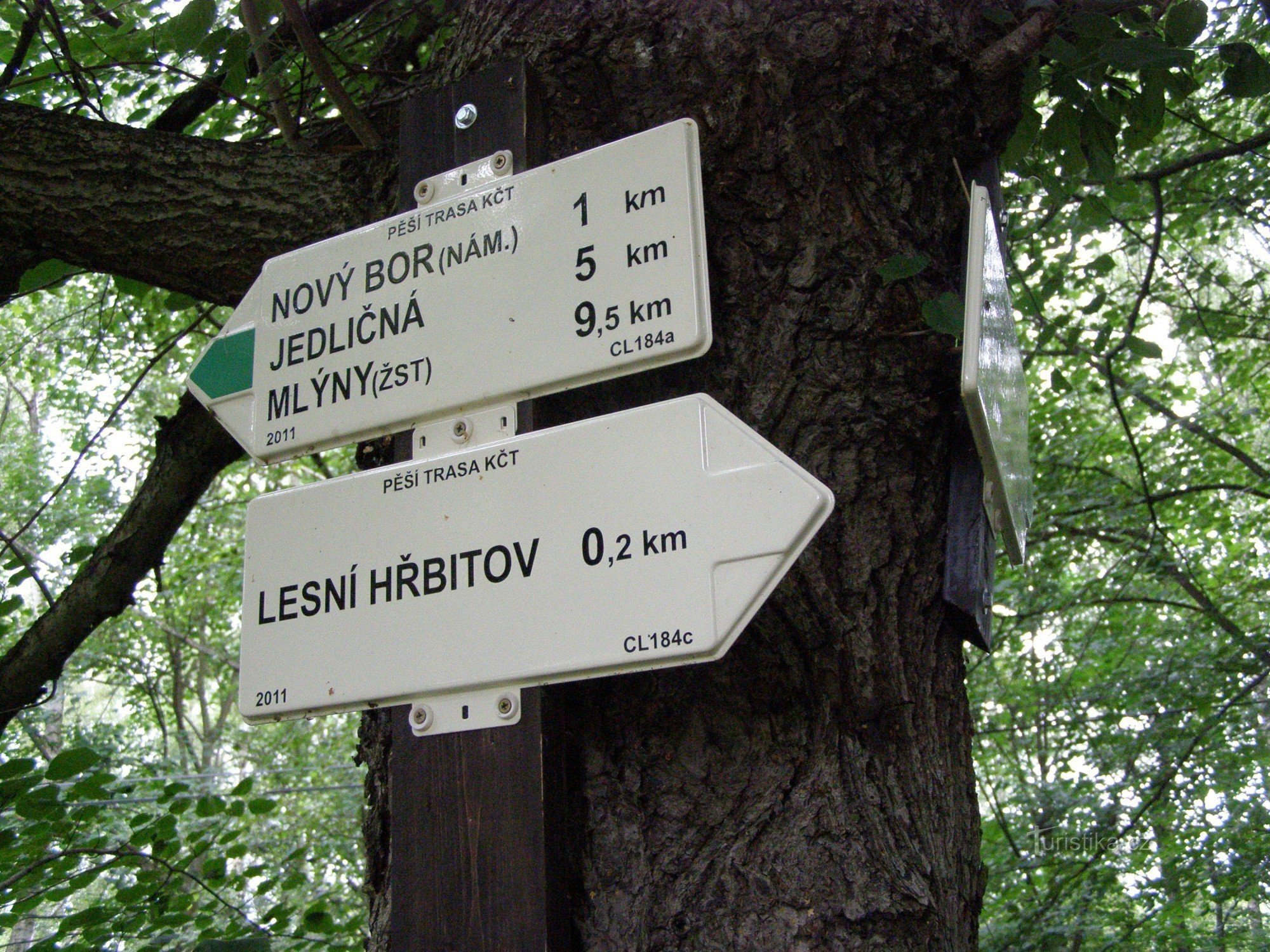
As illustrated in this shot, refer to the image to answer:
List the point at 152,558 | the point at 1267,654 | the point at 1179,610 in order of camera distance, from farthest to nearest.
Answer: the point at 1179,610, the point at 1267,654, the point at 152,558

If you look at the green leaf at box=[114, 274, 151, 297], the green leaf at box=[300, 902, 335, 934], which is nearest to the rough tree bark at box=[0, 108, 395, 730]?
the green leaf at box=[114, 274, 151, 297]

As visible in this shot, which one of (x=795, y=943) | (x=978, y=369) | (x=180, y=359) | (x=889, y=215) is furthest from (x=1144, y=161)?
(x=180, y=359)

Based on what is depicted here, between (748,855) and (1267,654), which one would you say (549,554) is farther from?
(1267,654)

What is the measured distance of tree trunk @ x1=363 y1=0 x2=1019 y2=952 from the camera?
1.16m

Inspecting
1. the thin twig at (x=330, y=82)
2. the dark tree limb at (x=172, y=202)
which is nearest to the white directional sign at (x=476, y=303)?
the dark tree limb at (x=172, y=202)

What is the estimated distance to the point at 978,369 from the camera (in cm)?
116

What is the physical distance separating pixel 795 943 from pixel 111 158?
5.45ft

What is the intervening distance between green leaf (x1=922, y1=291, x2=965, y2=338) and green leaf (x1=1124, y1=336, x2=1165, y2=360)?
2.06m

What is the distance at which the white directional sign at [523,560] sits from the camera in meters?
1.09

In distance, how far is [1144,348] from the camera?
313 centimetres

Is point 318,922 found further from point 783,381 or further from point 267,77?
point 783,381

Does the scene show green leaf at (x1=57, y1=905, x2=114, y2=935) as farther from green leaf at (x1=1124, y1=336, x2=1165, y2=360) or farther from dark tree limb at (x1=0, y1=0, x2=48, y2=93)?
green leaf at (x1=1124, y1=336, x2=1165, y2=360)

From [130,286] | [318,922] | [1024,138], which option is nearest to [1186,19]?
[1024,138]

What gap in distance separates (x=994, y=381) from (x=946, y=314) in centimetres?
11
